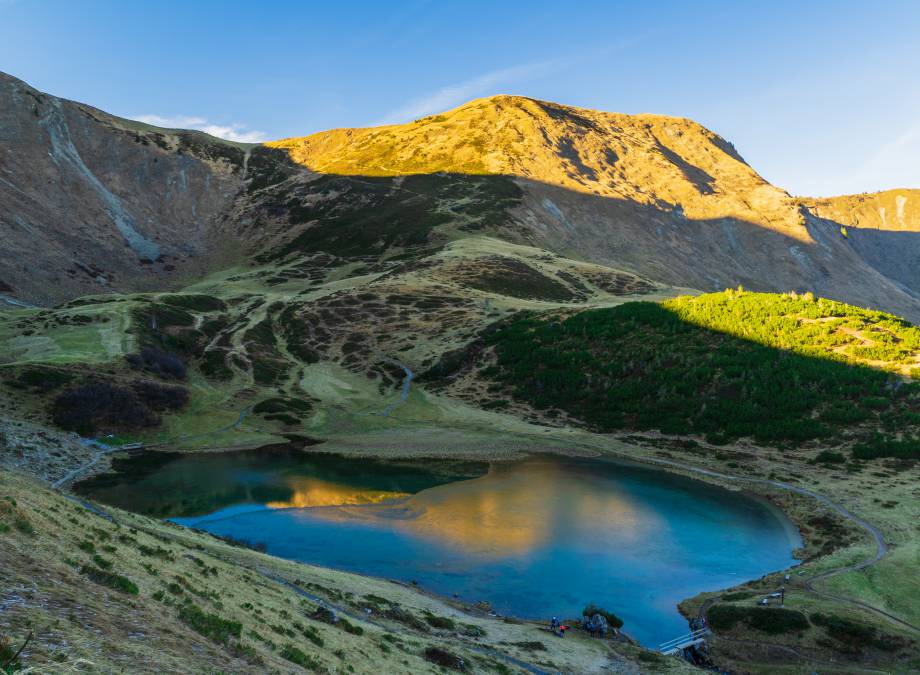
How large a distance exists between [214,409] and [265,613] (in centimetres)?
7530

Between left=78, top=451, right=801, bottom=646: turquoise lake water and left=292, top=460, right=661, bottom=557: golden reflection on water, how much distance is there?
0.20 metres

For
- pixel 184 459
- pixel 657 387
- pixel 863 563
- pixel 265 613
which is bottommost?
pixel 184 459

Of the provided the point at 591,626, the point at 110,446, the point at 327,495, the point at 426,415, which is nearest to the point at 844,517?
the point at 591,626

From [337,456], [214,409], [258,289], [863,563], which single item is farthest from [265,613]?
[258,289]

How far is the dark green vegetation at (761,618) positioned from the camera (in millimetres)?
34844

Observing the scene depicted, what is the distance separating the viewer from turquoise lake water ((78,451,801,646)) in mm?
44219

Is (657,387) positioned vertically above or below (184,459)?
above

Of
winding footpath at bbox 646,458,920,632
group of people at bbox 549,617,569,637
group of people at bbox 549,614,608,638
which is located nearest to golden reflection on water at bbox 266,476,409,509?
group of people at bbox 549,617,569,637

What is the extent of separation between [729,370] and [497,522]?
5162cm

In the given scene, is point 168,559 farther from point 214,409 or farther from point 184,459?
point 214,409

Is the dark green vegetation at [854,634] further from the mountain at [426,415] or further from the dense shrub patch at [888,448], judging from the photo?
the dense shrub patch at [888,448]

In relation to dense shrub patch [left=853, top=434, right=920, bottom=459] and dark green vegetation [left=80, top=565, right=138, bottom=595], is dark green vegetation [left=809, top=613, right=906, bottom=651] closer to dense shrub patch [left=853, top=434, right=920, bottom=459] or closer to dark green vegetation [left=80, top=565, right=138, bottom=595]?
dark green vegetation [left=80, top=565, right=138, bottom=595]

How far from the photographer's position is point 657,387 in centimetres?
9075

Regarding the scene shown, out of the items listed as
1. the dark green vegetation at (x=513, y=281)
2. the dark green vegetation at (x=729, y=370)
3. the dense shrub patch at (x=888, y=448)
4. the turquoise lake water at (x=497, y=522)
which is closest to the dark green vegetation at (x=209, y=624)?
the turquoise lake water at (x=497, y=522)
